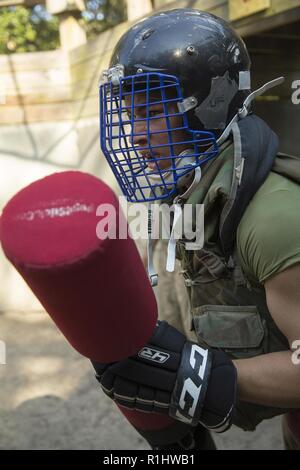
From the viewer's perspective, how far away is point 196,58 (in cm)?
207

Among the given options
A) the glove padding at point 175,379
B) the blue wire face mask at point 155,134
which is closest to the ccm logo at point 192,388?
the glove padding at point 175,379

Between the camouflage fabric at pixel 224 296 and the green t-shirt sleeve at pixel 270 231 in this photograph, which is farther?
the camouflage fabric at pixel 224 296

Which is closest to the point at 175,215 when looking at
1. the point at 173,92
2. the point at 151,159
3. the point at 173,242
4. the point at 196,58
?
the point at 173,242

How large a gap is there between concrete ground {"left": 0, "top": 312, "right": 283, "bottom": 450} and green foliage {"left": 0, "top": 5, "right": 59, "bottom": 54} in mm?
8512

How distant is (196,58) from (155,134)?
30 centimetres

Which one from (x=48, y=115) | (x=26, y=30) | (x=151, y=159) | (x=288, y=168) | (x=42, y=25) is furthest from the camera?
Answer: (x=42, y=25)

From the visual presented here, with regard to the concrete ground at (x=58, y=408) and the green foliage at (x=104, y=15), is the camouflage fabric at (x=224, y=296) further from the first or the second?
the green foliage at (x=104, y=15)

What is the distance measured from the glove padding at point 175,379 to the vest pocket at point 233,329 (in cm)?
28

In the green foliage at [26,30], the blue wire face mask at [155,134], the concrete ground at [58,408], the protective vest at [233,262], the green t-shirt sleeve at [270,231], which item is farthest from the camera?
the green foliage at [26,30]

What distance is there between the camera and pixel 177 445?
2426 mm

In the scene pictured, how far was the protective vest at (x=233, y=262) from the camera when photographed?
1.85 metres

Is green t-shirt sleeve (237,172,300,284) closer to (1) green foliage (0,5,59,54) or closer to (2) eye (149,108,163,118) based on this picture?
(2) eye (149,108,163,118)

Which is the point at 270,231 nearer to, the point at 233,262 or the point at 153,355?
the point at 233,262

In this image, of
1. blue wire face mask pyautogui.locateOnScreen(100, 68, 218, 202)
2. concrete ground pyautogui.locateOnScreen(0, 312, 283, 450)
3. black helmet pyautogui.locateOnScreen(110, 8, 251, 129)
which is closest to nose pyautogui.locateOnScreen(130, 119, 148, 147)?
blue wire face mask pyautogui.locateOnScreen(100, 68, 218, 202)
